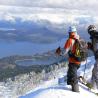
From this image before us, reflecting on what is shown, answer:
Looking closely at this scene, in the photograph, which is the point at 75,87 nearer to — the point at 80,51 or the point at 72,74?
the point at 72,74

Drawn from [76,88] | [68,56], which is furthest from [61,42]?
[76,88]

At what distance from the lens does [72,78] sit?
61.1 feet

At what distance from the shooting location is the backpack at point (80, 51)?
59.4 ft

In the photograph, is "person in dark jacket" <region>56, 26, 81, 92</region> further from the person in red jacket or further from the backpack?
the backpack

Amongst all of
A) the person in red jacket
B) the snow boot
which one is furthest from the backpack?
the snow boot

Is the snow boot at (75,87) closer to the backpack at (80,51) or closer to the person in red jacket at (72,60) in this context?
the person in red jacket at (72,60)

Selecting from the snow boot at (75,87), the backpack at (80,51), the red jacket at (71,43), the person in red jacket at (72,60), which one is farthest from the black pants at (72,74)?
the red jacket at (71,43)

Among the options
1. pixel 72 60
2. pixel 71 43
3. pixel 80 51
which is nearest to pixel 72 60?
pixel 72 60

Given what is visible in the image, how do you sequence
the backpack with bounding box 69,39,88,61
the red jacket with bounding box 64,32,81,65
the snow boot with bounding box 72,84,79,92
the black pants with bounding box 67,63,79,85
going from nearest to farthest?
the red jacket with bounding box 64,32,81,65, the backpack with bounding box 69,39,88,61, the snow boot with bounding box 72,84,79,92, the black pants with bounding box 67,63,79,85

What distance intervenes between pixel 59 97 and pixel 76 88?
1085 millimetres

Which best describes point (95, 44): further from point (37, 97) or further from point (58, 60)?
point (37, 97)

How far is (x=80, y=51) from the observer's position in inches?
716

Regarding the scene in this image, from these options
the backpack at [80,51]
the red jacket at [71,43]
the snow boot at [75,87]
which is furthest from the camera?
the snow boot at [75,87]

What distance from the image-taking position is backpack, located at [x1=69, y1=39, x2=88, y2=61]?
18.1m
